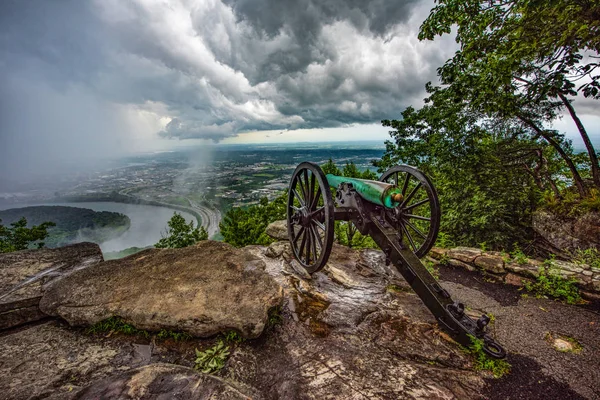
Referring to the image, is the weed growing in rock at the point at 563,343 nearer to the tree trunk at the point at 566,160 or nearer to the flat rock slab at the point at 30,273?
the tree trunk at the point at 566,160

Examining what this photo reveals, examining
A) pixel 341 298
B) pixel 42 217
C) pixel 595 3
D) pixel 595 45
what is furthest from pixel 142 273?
pixel 42 217

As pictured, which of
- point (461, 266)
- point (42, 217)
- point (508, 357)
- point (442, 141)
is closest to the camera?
point (508, 357)

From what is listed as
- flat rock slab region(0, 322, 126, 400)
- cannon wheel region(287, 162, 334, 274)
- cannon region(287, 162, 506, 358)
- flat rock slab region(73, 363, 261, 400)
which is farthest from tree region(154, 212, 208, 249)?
flat rock slab region(73, 363, 261, 400)

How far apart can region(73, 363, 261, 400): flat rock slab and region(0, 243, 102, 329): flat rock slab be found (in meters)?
2.68

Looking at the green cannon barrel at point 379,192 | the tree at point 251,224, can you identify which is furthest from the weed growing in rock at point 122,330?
the tree at point 251,224

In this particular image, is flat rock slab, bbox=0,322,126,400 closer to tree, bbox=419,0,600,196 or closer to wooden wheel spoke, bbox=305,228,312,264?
wooden wheel spoke, bbox=305,228,312,264

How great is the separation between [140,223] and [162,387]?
112196 millimetres

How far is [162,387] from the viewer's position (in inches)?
77.4

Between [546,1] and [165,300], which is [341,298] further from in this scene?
[546,1]

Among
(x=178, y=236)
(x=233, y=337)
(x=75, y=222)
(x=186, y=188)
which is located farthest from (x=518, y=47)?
(x=186, y=188)

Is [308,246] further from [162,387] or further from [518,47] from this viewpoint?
[518,47]

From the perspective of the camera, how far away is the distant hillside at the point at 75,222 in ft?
225

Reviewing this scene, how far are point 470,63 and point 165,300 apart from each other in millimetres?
6606

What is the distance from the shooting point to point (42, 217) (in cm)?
7525
